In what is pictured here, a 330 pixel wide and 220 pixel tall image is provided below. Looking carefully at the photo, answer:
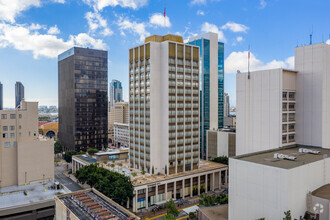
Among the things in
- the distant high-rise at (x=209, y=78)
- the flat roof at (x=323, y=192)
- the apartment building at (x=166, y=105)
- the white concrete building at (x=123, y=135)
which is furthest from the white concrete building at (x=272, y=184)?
the white concrete building at (x=123, y=135)

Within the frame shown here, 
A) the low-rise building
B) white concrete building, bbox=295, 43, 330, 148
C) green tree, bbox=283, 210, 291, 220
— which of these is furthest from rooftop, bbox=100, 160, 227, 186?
green tree, bbox=283, 210, 291, 220

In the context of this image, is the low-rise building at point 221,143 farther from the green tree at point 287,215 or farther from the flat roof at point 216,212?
the green tree at point 287,215

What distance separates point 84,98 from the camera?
15200 centimetres

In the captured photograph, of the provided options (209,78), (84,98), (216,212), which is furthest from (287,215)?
(84,98)

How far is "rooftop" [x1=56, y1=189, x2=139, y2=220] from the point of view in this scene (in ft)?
139

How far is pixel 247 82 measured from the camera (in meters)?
60.9

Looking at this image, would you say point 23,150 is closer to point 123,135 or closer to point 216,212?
point 216,212

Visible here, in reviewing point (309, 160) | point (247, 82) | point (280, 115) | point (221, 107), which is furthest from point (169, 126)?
point (221, 107)

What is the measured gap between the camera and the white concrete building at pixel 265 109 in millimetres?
56219

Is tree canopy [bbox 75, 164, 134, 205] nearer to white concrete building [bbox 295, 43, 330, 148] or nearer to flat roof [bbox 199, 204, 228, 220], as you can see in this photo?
flat roof [bbox 199, 204, 228, 220]

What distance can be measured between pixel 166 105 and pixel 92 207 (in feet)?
139

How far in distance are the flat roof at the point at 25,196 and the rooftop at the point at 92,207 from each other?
12124 millimetres

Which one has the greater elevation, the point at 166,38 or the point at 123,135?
the point at 166,38

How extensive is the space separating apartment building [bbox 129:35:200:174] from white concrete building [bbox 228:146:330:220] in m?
36.3
